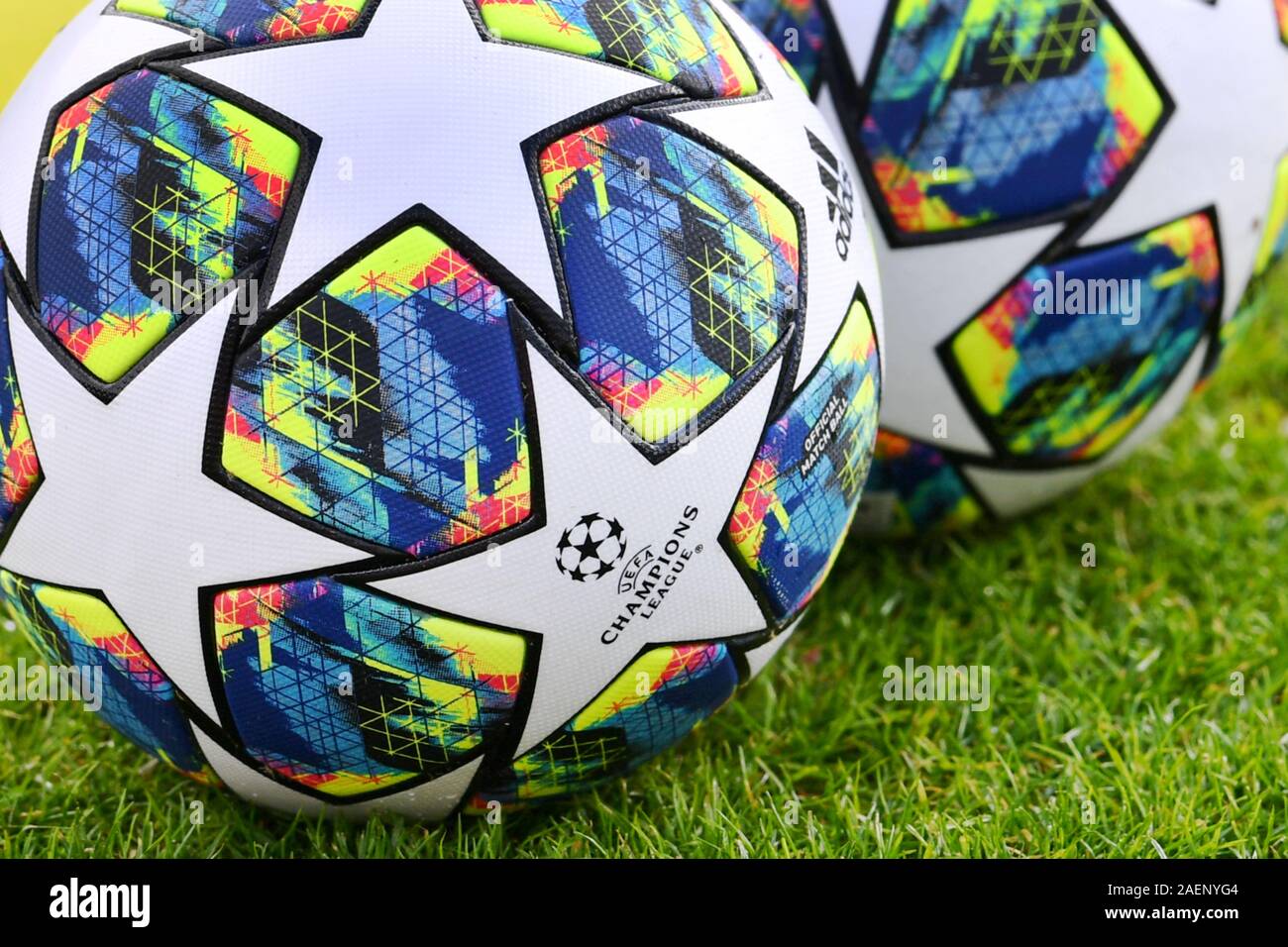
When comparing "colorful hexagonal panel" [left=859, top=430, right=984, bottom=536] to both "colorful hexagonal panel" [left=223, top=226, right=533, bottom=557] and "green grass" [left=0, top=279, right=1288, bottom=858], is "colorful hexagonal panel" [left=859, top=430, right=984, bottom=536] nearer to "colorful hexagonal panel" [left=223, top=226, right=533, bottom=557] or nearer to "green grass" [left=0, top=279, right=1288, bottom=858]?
"green grass" [left=0, top=279, right=1288, bottom=858]

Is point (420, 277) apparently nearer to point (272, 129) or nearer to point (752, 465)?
point (272, 129)

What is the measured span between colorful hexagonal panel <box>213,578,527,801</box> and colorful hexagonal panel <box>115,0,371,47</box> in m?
0.73

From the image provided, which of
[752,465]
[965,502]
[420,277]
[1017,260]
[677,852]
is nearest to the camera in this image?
[420,277]

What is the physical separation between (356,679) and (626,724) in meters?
0.43

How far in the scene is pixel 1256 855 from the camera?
7.47 feet

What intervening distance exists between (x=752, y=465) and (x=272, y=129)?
0.78 m

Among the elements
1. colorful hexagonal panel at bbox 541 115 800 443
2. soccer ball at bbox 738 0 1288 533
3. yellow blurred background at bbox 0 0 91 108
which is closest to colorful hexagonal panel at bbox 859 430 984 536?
soccer ball at bbox 738 0 1288 533

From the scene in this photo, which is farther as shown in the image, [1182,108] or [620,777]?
[1182,108]

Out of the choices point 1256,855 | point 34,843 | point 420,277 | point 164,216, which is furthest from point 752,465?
point 34,843

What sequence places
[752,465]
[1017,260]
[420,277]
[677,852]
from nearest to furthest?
1. [420,277]
2. [752,465]
3. [677,852]
4. [1017,260]

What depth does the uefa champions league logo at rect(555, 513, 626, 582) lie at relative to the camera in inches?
74.5

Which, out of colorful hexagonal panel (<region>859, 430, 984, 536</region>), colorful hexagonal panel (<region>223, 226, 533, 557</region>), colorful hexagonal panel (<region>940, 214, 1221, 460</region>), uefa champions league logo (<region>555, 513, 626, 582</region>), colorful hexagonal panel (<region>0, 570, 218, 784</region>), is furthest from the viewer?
colorful hexagonal panel (<region>859, 430, 984, 536</region>)

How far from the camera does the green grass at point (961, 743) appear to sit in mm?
2297

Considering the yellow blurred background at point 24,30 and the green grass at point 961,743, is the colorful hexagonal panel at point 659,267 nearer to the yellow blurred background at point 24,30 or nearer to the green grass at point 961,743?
the green grass at point 961,743
